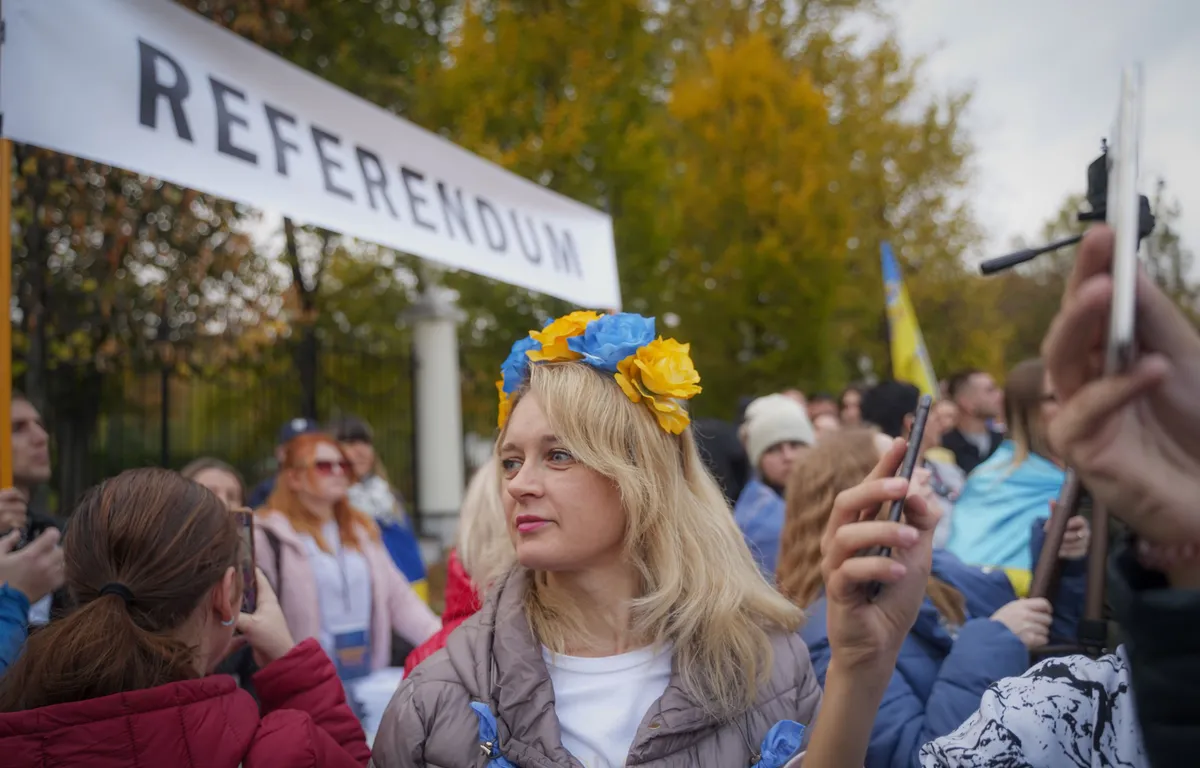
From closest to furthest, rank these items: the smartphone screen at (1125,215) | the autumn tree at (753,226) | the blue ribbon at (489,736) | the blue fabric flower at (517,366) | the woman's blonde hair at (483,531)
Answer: the smartphone screen at (1125,215) < the blue ribbon at (489,736) < the blue fabric flower at (517,366) < the woman's blonde hair at (483,531) < the autumn tree at (753,226)

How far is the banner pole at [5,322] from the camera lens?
2752mm

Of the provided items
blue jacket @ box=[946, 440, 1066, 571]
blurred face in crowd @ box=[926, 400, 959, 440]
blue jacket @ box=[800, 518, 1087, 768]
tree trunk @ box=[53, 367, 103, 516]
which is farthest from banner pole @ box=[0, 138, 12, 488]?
tree trunk @ box=[53, 367, 103, 516]

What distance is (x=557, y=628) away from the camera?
85.7 inches

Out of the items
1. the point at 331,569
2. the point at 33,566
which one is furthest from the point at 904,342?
the point at 33,566

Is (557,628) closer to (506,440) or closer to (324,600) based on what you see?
(506,440)

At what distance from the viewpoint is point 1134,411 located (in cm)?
101

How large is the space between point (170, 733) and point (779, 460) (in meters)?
4.20

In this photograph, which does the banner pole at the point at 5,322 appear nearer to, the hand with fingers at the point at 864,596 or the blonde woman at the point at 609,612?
the blonde woman at the point at 609,612

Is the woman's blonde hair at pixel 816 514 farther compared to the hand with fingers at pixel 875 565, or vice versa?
the woman's blonde hair at pixel 816 514

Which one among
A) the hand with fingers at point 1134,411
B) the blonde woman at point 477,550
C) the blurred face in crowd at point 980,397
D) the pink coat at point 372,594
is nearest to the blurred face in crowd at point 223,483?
the pink coat at point 372,594

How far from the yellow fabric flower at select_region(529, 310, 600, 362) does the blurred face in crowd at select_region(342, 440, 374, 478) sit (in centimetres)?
414

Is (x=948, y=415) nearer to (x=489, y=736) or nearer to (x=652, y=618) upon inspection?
(x=652, y=618)

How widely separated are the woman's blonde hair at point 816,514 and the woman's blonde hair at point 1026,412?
3.74 feet

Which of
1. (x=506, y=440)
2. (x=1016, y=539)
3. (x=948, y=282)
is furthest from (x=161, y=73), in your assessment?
(x=948, y=282)
